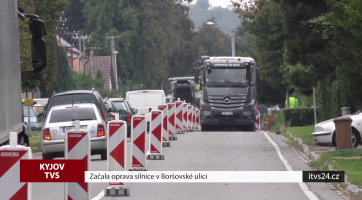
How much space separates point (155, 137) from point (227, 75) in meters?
14.4

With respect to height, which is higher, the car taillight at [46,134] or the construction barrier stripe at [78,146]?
the construction barrier stripe at [78,146]

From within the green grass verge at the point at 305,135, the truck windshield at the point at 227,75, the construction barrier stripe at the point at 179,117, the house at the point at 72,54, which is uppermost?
the house at the point at 72,54

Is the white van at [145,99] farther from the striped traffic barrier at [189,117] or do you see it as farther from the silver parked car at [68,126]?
the silver parked car at [68,126]

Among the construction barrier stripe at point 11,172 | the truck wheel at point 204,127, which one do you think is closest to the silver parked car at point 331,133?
the truck wheel at point 204,127

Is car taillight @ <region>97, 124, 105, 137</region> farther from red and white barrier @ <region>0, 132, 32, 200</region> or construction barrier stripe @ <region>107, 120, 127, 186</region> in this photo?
red and white barrier @ <region>0, 132, 32, 200</region>

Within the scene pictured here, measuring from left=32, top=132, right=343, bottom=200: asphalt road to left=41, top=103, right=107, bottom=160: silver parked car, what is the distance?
0.58m

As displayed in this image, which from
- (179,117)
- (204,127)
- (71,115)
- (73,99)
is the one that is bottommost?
(204,127)

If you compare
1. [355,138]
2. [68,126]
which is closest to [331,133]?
[355,138]

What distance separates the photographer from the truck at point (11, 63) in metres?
7.28

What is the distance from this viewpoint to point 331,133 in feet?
62.4

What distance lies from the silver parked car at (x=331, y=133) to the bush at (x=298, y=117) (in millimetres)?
10784

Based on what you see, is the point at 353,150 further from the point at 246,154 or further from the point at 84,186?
the point at 84,186
